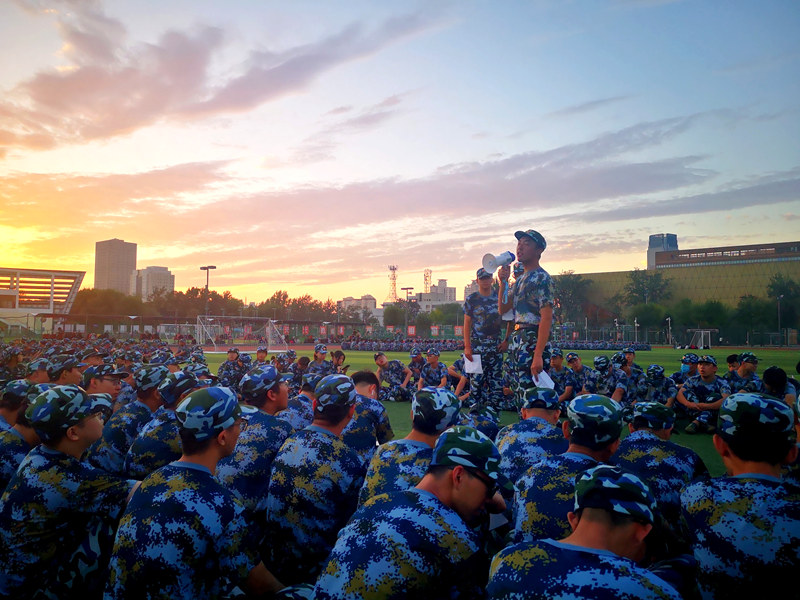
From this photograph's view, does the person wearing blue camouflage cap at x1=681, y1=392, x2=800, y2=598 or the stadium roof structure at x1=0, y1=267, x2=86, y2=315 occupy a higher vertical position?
the stadium roof structure at x1=0, y1=267, x2=86, y2=315

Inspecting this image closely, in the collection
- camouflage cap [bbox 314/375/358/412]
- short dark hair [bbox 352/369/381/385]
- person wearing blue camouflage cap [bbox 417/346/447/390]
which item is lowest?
person wearing blue camouflage cap [bbox 417/346/447/390]

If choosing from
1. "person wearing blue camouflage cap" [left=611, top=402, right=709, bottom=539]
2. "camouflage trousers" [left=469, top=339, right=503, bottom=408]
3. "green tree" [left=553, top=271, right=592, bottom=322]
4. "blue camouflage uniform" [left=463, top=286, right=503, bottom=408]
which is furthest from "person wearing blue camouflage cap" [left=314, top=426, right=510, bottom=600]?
"green tree" [left=553, top=271, right=592, bottom=322]

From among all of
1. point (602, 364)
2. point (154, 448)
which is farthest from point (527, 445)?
point (602, 364)

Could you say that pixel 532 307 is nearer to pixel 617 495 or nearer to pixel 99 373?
pixel 617 495

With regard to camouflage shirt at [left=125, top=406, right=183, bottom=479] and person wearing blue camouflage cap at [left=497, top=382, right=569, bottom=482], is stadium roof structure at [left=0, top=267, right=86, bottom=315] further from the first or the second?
person wearing blue camouflage cap at [left=497, top=382, right=569, bottom=482]

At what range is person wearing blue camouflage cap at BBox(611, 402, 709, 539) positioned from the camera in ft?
13.5

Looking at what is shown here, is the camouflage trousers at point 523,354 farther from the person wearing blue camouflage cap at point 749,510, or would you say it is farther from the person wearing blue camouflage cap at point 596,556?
the person wearing blue camouflage cap at point 596,556

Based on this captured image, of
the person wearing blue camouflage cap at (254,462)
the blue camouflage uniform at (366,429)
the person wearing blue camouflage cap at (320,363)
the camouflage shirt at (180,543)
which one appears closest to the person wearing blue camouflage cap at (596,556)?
the camouflage shirt at (180,543)

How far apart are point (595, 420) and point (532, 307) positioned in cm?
360

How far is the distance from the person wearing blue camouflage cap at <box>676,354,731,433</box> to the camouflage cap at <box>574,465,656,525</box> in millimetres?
9667

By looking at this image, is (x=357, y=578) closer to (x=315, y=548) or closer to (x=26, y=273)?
(x=315, y=548)

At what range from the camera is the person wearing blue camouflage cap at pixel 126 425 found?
5195 millimetres

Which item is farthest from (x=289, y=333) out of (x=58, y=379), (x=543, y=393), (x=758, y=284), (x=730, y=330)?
(x=758, y=284)

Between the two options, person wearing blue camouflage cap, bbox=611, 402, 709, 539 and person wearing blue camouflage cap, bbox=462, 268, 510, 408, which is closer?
person wearing blue camouflage cap, bbox=611, 402, 709, 539
